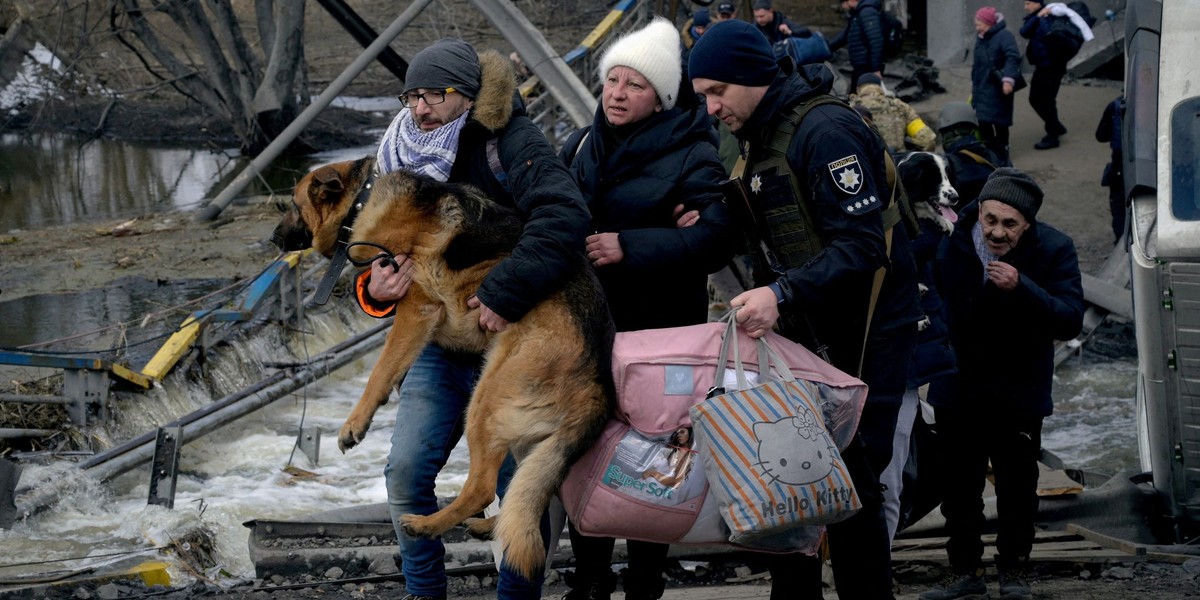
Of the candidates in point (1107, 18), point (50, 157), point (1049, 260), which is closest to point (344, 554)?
point (1049, 260)

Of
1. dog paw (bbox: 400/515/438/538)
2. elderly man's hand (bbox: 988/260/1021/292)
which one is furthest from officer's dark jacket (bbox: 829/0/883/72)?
dog paw (bbox: 400/515/438/538)

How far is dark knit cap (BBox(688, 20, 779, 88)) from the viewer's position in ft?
11.3

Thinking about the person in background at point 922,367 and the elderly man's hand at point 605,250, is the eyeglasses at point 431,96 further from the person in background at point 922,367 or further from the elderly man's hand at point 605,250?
the person in background at point 922,367

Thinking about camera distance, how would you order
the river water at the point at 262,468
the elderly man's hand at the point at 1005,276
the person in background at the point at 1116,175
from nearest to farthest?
the elderly man's hand at the point at 1005,276, the river water at the point at 262,468, the person in background at the point at 1116,175

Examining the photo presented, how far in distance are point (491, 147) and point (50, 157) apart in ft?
65.1

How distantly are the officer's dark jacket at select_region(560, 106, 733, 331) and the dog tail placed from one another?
0.76 m

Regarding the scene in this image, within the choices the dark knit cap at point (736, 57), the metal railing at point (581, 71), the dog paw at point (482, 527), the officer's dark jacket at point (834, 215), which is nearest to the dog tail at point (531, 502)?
the dog paw at point (482, 527)

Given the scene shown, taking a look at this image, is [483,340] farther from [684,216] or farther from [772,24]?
[772,24]

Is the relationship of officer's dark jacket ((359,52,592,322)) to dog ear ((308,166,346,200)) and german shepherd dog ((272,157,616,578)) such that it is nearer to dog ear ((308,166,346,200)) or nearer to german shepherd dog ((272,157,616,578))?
german shepherd dog ((272,157,616,578))

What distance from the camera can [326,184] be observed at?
3.93m

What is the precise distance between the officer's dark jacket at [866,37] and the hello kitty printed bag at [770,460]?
1294 cm

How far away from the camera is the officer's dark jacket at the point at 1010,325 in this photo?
189 inches

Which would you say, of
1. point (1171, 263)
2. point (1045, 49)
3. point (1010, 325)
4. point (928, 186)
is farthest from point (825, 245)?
point (1045, 49)

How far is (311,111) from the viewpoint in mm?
13672
